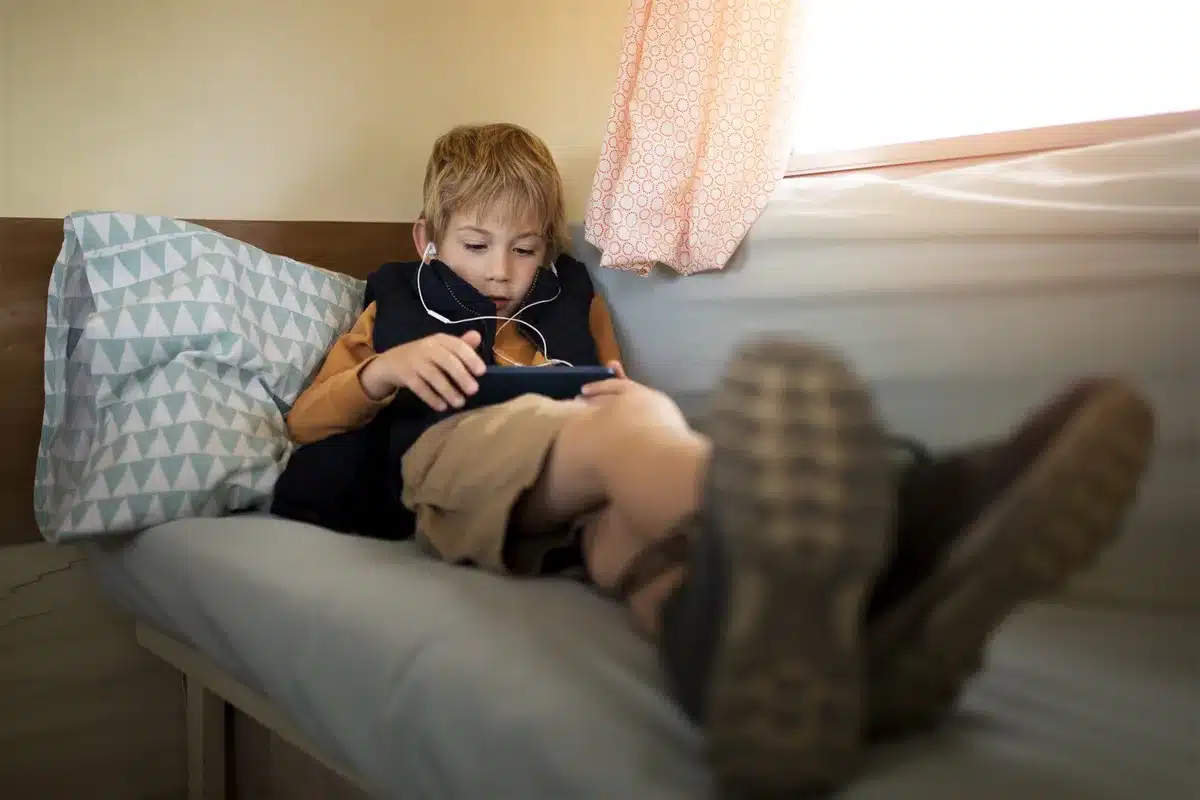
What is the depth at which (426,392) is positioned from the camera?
2.87 feet

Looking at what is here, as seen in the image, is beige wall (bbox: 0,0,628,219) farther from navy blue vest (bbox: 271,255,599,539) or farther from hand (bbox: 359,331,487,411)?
hand (bbox: 359,331,487,411)

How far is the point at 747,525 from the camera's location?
0.39m

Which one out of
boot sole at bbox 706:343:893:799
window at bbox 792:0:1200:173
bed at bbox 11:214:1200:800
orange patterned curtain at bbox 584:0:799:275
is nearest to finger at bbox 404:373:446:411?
bed at bbox 11:214:1200:800

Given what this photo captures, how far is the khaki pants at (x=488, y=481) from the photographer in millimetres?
700

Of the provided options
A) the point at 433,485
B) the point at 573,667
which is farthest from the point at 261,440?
the point at 573,667

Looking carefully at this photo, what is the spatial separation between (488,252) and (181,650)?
0.56 meters

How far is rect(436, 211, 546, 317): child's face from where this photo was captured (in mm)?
1091

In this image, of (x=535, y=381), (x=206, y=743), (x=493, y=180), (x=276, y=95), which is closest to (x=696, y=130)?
(x=493, y=180)

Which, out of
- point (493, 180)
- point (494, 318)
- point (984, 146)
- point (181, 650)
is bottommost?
point (181, 650)

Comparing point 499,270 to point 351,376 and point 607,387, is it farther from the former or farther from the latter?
point 607,387

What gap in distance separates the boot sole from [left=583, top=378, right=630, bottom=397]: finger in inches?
12.4

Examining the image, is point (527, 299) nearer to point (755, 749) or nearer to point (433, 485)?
point (433, 485)

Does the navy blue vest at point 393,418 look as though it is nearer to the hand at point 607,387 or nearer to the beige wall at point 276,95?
the hand at point 607,387

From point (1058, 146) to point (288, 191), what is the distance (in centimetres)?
100
